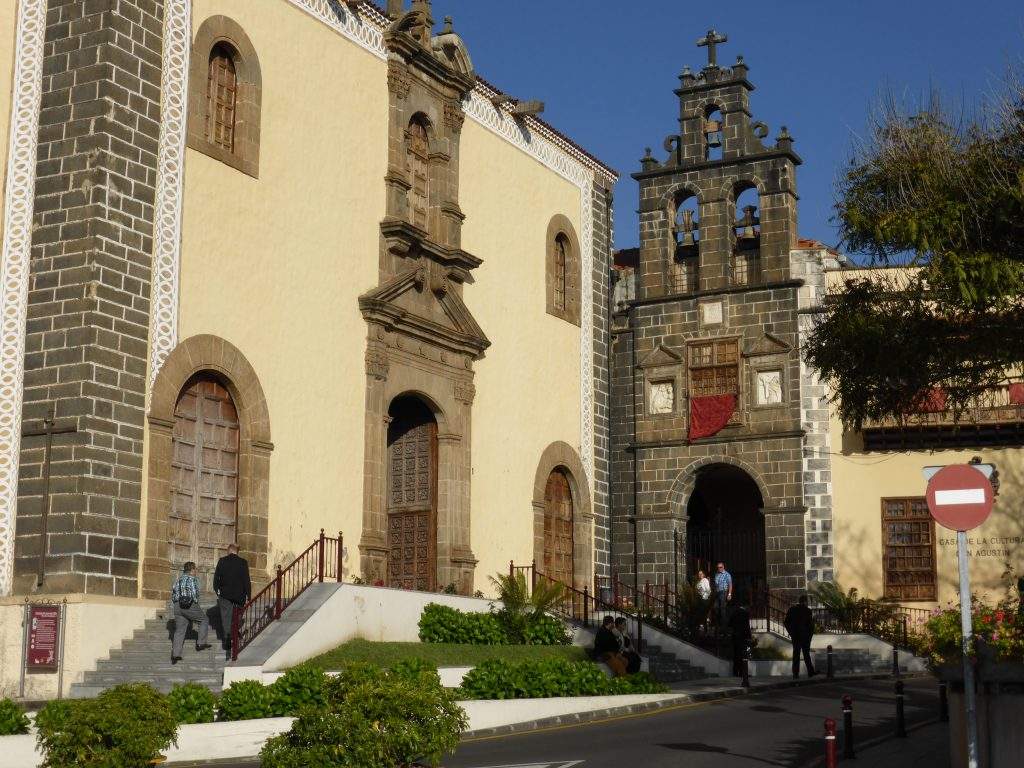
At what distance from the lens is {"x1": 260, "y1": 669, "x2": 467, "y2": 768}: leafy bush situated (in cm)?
1014

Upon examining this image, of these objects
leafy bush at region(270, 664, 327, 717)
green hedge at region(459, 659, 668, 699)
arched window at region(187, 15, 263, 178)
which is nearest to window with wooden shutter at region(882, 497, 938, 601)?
green hedge at region(459, 659, 668, 699)

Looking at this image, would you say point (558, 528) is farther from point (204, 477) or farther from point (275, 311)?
point (204, 477)

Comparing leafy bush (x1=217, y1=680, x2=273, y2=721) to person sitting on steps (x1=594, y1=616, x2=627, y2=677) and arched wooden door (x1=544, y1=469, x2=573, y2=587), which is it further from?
arched wooden door (x1=544, y1=469, x2=573, y2=587)

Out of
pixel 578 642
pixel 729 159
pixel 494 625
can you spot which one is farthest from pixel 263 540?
pixel 729 159

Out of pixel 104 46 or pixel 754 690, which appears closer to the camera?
pixel 104 46

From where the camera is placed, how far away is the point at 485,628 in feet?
74.6

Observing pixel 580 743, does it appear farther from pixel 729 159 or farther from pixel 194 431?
pixel 729 159

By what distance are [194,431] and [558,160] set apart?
12685 millimetres

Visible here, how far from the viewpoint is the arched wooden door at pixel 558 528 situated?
28703mm

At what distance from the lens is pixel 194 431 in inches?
802

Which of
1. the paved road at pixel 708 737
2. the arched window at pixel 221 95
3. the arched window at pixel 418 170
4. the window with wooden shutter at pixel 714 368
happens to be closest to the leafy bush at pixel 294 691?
the paved road at pixel 708 737

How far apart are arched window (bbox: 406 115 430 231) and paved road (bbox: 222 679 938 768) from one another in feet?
33.0

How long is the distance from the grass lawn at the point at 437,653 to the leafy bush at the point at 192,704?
223cm

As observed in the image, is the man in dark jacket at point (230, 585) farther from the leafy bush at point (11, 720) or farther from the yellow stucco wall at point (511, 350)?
the yellow stucco wall at point (511, 350)
